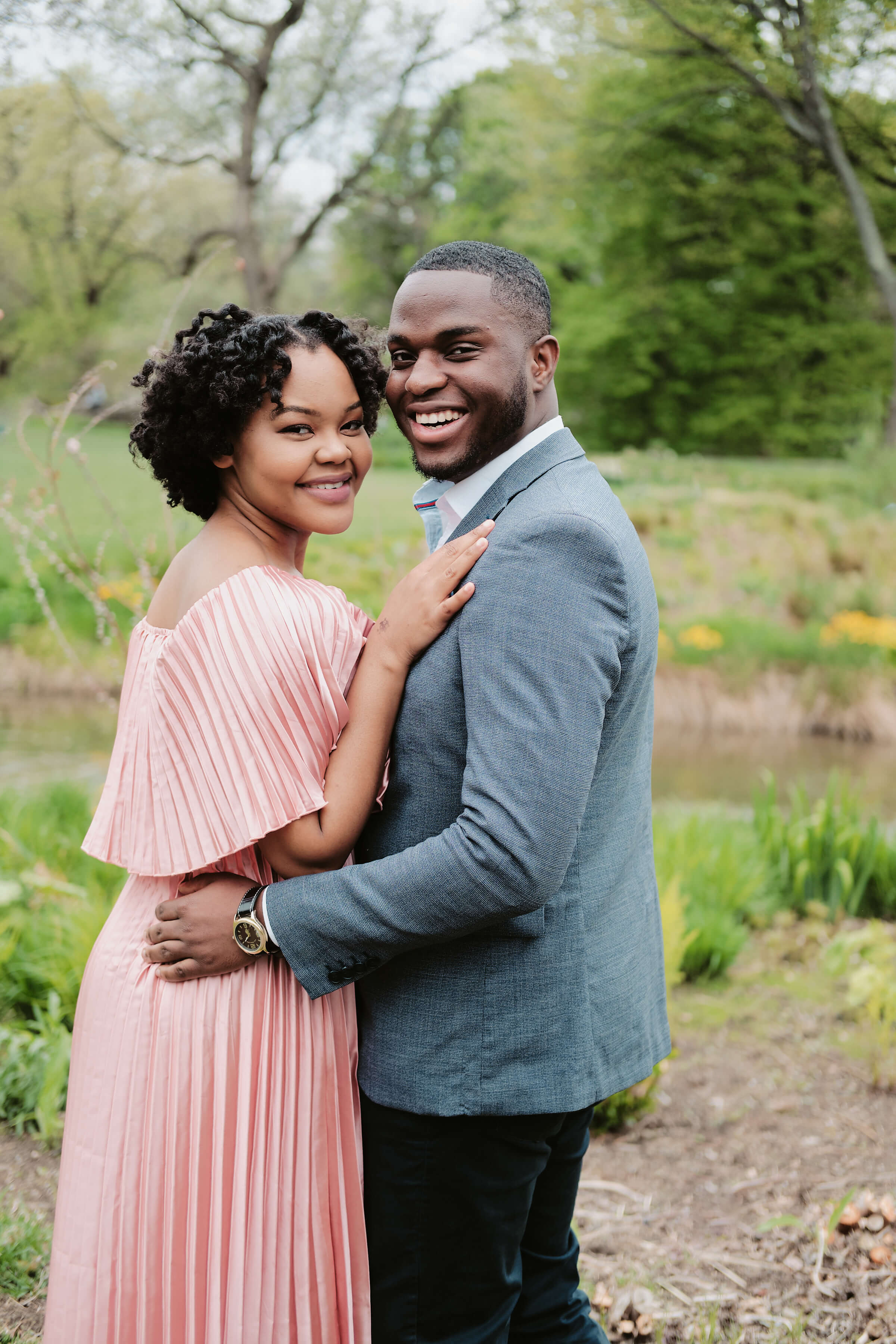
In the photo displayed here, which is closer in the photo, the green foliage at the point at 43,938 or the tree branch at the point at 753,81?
the green foliage at the point at 43,938

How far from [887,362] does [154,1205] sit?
24691mm

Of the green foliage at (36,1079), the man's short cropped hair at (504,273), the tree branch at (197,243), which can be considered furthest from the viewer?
the tree branch at (197,243)

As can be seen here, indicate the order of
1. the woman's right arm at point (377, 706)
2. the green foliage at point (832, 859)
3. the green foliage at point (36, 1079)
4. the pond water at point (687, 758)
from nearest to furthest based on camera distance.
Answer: the woman's right arm at point (377, 706), the green foliage at point (36, 1079), the green foliage at point (832, 859), the pond water at point (687, 758)

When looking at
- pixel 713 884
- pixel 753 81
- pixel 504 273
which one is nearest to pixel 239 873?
pixel 504 273

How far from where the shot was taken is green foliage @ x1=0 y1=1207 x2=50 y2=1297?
2.50 m

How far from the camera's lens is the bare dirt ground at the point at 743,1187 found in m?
2.52

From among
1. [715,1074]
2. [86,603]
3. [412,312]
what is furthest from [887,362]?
[412,312]

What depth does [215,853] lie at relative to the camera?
5.55ft

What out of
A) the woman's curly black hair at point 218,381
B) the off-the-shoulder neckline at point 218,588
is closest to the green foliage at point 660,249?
the woman's curly black hair at point 218,381

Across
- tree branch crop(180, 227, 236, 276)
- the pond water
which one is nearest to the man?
the pond water

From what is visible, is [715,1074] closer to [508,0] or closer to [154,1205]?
[154,1205]

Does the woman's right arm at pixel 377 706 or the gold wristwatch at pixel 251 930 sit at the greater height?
the woman's right arm at pixel 377 706

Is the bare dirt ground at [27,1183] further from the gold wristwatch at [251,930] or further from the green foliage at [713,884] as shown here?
the green foliage at [713,884]

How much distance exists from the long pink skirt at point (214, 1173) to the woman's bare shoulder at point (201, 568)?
576 mm
